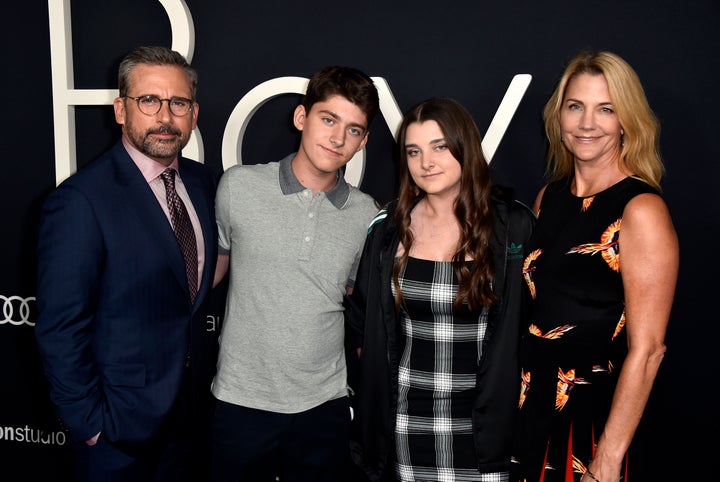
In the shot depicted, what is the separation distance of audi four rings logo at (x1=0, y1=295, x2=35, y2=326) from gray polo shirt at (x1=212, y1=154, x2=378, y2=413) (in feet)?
5.00

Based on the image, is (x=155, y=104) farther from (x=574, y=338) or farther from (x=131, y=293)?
(x=574, y=338)

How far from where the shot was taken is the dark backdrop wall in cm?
232

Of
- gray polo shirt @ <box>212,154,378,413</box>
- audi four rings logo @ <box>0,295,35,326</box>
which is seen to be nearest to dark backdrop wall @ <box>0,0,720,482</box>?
audi four rings logo @ <box>0,295,35,326</box>

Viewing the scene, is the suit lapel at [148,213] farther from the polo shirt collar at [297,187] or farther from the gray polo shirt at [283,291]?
the polo shirt collar at [297,187]

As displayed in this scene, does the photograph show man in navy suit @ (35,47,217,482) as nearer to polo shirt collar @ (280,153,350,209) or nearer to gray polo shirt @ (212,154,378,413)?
gray polo shirt @ (212,154,378,413)

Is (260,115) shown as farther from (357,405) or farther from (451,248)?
(357,405)

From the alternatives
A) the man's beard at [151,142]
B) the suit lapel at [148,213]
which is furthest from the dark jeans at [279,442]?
the man's beard at [151,142]

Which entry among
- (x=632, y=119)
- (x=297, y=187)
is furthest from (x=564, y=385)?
(x=297, y=187)

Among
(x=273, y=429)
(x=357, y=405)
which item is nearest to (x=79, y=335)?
(x=273, y=429)

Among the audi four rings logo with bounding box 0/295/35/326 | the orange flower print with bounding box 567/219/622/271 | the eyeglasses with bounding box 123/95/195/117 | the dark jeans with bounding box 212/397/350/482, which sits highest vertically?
the eyeglasses with bounding box 123/95/195/117

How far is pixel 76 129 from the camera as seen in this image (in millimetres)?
2920

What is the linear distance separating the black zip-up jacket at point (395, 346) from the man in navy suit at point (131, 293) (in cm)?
59

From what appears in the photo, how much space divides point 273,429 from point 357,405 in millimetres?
313

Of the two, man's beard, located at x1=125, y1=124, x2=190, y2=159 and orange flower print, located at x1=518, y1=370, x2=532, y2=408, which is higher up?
man's beard, located at x1=125, y1=124, x2=190, y2=159
